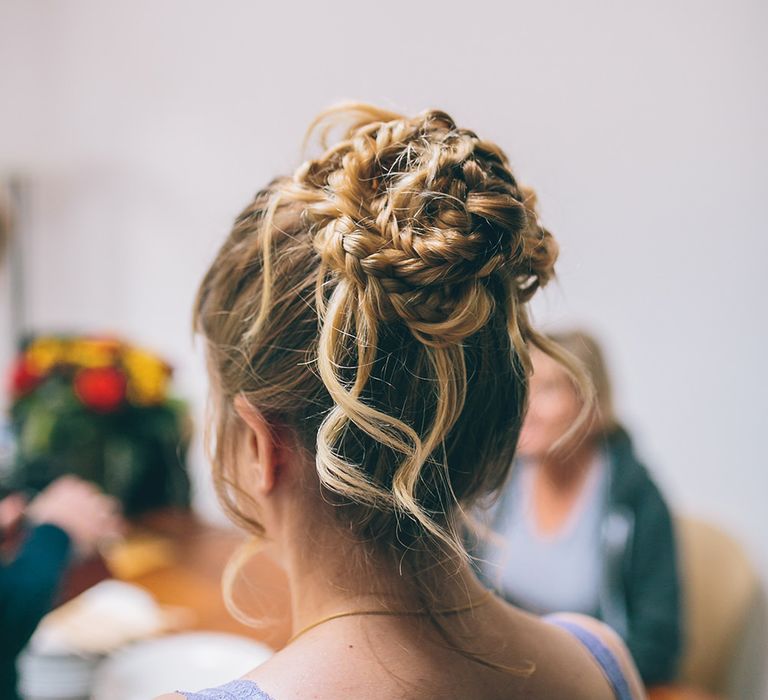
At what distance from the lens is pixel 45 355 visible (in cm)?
164

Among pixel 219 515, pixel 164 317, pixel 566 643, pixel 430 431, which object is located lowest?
pixel 219 515

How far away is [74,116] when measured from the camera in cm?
309

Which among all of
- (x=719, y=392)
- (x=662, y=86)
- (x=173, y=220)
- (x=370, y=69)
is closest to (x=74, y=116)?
(x=173, y=220)

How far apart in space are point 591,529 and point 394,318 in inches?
45.5

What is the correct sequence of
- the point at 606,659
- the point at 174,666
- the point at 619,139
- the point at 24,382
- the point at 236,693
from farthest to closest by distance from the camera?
1. the point at 619,139
2. the point at 24,382
3. the point at 174,666
4. the point at 606,659
5. the point at 236,693

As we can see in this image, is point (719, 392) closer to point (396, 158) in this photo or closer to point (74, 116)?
point (396, 158)

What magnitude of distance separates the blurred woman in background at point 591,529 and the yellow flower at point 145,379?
0.81 metres

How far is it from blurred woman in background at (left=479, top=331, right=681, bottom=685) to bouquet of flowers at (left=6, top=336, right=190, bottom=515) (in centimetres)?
77

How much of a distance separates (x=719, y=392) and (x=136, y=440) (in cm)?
137

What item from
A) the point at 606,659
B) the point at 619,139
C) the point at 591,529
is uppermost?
the point at 619,139

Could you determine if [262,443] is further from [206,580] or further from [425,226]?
[206,580]

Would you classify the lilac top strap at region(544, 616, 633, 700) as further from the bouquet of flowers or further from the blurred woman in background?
the bouquet of flowers

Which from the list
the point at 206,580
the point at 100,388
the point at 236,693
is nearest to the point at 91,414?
the point at 100,388

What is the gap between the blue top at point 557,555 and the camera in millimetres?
1533
